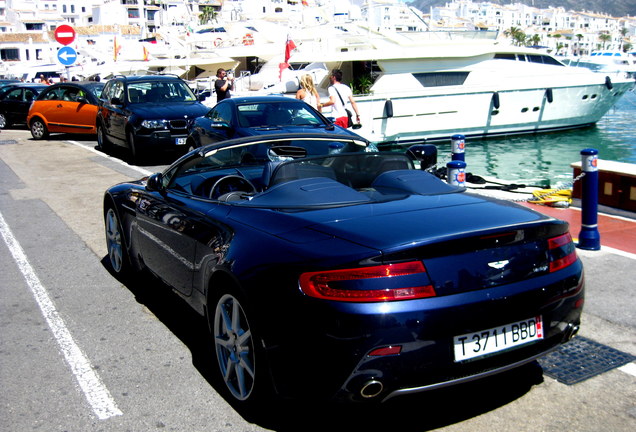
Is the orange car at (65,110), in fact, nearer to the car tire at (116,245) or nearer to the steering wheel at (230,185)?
the car tire at (116,245)

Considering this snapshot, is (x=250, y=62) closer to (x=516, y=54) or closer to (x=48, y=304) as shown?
(x=516, y=54)

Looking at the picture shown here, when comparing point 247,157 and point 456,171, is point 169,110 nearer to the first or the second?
point 456,171

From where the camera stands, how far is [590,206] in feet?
22.3

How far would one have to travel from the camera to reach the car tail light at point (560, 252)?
353 cm

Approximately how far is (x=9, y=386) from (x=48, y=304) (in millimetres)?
1627

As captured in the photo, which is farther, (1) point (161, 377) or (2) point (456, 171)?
(2) point (456, 171)

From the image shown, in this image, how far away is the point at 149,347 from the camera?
4734mm

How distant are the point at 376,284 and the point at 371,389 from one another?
0.46 meters

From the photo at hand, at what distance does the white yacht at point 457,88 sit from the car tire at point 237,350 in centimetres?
1757

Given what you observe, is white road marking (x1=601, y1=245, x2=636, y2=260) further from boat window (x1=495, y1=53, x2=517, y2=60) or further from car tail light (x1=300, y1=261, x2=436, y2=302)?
boat window (x1=495, y1=53, x2=517, y2=60)

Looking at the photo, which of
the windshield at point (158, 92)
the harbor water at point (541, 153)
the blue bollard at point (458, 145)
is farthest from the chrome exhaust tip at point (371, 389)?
the harbor water at point (541, 153)

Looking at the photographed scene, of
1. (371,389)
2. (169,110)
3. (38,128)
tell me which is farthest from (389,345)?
(38,128)

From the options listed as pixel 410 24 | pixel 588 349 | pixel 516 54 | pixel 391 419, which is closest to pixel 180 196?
pixel 391 419

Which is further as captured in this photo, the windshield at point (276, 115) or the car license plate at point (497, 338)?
the windshield at point (276, 115)
